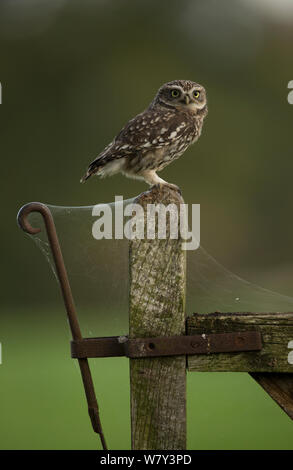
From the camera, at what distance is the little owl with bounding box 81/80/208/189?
270 centimetres

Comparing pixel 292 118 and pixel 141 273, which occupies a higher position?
pixel 292 118

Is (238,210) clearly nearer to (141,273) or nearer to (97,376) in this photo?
(97,376)

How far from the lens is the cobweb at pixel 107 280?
1.76 meters

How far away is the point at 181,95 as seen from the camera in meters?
2.90

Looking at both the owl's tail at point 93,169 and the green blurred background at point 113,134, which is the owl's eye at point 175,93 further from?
the green blurred background at point 113,134

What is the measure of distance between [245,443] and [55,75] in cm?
1316

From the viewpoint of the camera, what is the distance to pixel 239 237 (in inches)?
528

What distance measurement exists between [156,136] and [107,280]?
1.08 metres

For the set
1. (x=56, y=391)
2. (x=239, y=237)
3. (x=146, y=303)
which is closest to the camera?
(x=146, y=303)

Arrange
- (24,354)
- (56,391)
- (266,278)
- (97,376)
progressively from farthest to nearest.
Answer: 1. (266,278)
2. (24,354)
3. (97,376)
4. (56,391)

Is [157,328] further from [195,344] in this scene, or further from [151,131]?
[151,131]

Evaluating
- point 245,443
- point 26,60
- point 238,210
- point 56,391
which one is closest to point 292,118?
point 238,210

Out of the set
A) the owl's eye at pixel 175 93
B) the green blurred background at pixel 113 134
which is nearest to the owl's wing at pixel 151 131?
the owl's eye at pixel 175 93

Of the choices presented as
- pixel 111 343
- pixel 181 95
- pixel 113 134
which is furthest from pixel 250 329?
pixel 113 134
